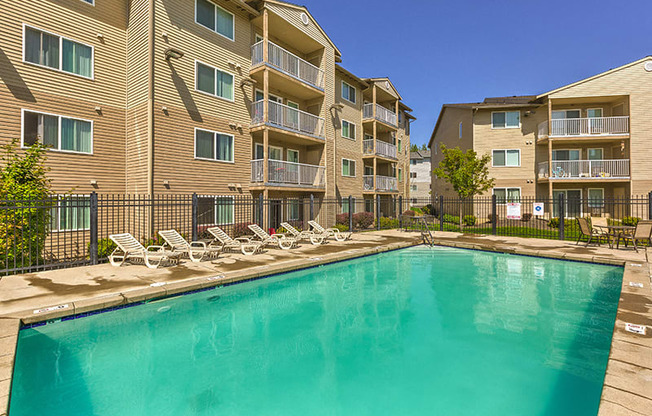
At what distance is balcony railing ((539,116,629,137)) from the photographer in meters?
21.5

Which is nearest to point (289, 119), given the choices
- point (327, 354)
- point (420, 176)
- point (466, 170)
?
point (466, 170)

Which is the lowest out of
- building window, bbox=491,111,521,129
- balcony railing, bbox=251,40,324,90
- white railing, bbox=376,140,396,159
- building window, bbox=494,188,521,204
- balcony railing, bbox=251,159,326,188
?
building window, bbox=494,188,521,204

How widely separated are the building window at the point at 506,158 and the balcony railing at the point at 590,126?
236 cm

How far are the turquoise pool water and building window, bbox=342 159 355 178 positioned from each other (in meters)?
15.4

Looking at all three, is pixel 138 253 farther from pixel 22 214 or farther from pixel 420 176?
pixel 420 176

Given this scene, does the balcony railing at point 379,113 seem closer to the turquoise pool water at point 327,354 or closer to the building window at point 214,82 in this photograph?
the building window at point 214,82

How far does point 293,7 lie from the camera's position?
1698 centimetres

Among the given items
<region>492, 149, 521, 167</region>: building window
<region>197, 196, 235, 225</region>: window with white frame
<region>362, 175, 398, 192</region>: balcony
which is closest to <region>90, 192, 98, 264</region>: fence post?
<region>197, 196, 235, 225</region>: window with white frame

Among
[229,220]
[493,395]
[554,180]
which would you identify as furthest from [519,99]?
[493,395]

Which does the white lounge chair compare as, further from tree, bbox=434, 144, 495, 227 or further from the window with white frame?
tree, bbox=434, 144, 495, 227

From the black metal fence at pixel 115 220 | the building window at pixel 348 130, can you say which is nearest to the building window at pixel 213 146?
the black metal fence at pixel 115 220

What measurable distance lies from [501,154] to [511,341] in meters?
23.0

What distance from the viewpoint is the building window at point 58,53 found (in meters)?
10.7

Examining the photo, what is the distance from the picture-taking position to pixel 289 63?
682 inches
